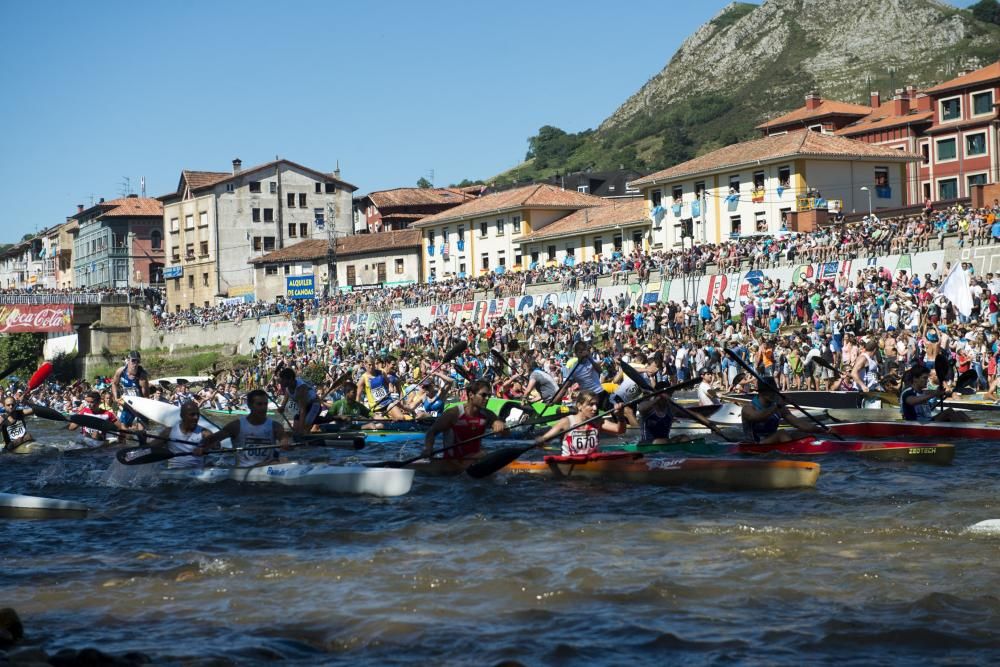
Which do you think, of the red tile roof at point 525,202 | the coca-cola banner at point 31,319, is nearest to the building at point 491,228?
the red tile roof at point 525,202

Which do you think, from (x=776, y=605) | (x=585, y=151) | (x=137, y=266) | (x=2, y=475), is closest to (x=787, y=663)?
(x=776, y=605)

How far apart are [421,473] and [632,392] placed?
23.0ft

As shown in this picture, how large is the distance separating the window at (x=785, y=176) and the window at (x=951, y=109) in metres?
16.0

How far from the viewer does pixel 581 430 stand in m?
16.2

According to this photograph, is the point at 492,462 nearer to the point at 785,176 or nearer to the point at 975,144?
the point at 785,176

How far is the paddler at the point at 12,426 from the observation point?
76.0 ft

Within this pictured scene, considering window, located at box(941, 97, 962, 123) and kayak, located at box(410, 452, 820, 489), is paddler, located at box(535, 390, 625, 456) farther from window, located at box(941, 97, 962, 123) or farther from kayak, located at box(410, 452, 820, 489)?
window, located at box(941, 97, 962, 123)

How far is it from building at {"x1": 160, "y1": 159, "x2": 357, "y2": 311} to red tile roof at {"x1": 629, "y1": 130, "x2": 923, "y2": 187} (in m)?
36.1

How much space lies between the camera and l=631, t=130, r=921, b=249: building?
5831cm

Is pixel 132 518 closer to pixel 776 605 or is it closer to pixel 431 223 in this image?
pixel 776 605

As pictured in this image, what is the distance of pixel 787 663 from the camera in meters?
8.13

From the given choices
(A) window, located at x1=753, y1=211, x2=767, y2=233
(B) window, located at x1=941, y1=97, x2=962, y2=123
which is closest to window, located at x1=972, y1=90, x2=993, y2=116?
(B) window, located at x1=941, y1=97, x2=962, y2=123

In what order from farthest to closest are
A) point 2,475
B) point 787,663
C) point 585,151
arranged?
point 585,151 < point 2,475 < point 787,663

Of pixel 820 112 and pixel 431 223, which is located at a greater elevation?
pixel 820 112
